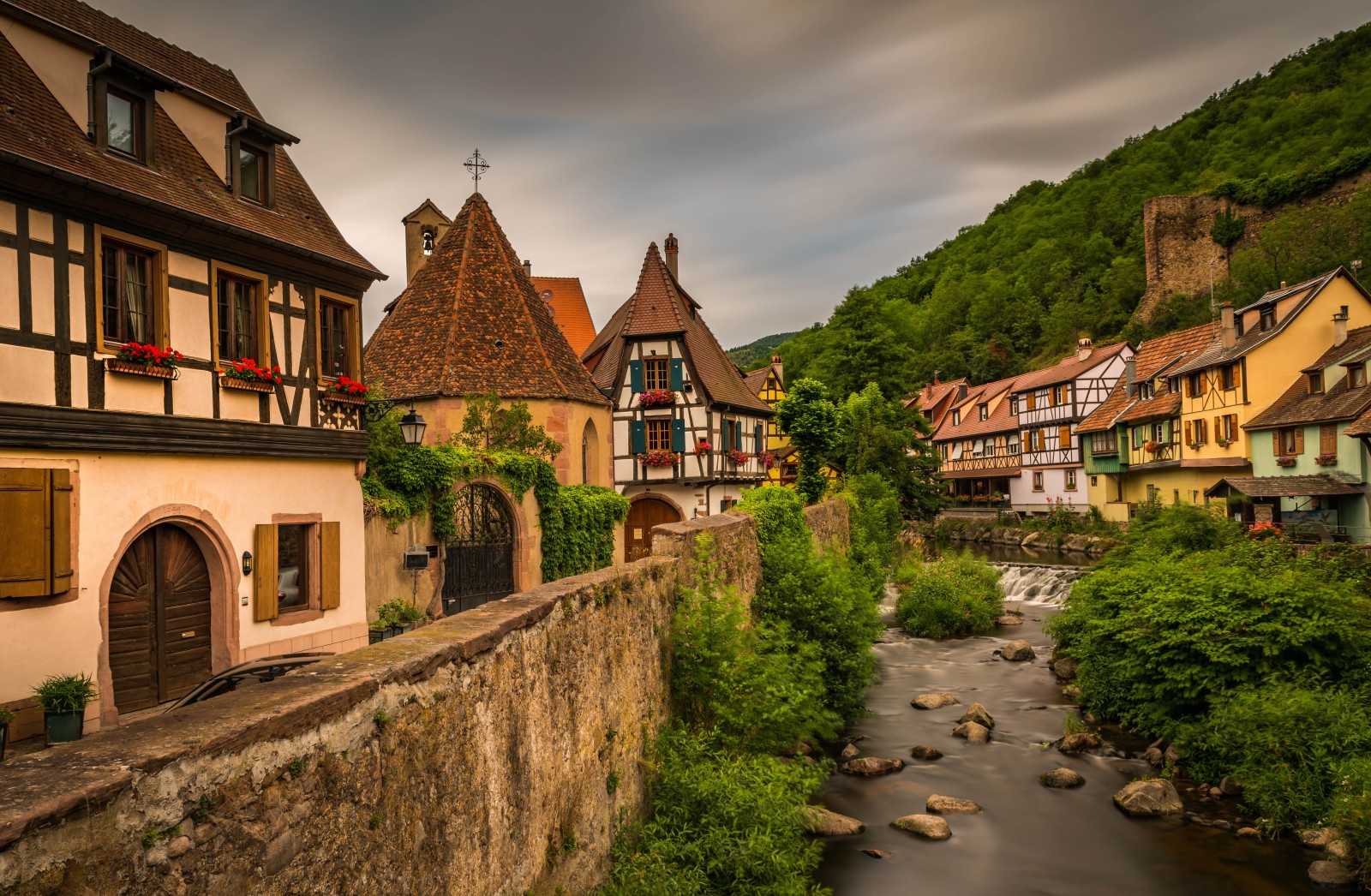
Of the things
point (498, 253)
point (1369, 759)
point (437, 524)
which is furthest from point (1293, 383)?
point (437, 524)

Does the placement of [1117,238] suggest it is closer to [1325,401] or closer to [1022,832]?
[1325,401]

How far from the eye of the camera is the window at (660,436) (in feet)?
110

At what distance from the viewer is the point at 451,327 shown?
2219 cm

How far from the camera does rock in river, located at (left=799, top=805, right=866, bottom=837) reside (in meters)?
10.9

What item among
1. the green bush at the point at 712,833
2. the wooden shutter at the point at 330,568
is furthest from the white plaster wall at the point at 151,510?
the green bush at the point at 712,833

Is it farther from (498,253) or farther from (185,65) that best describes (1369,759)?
(498,253)

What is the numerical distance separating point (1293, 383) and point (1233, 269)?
37705 millimetres

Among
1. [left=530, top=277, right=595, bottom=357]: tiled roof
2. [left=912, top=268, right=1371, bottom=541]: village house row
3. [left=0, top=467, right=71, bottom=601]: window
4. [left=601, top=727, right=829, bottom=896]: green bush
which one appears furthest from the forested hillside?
[left=0, top=467, right=71, bottom=601]: window

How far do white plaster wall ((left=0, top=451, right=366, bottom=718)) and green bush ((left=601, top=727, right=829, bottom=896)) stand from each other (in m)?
6.43

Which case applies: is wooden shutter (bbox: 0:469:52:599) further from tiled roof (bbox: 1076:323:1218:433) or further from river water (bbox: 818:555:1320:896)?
tiled roof (bbox: 1076:323:1218:433)

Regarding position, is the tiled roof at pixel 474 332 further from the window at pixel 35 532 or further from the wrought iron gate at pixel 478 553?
the window at pixel 35 532

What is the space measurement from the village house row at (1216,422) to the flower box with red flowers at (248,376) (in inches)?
994

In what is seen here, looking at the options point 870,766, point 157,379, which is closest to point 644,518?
point 870,766

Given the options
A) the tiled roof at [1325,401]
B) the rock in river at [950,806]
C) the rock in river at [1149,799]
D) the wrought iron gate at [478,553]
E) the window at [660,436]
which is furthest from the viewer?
the window at [660,436]
